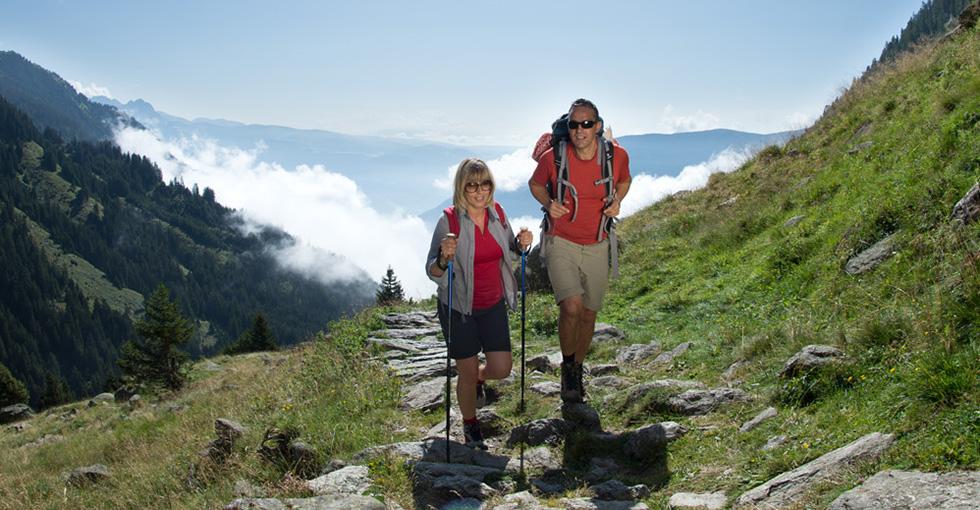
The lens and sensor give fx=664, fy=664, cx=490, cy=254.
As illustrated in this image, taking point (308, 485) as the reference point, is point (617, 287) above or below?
above

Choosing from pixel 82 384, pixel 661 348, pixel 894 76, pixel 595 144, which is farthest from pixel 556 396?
pixel 82 384

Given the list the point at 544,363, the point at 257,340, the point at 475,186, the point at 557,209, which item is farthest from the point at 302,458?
the point at 257,340

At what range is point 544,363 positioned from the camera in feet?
33.5

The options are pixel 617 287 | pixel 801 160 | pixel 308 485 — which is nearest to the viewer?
pixel 308 485

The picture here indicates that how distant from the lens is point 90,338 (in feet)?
614

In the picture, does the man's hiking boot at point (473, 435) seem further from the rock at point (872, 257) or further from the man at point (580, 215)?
the rock at point (872, 257)

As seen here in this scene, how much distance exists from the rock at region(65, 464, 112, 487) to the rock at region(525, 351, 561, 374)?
6.61 meters

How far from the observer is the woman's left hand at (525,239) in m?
6.72

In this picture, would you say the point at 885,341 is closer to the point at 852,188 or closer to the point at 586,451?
the point at 586,451

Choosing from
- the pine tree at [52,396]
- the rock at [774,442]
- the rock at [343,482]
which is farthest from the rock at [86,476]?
the pine tree at [52,396]

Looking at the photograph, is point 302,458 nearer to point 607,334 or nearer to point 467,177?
point 467,177

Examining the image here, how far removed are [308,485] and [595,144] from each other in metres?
4.19

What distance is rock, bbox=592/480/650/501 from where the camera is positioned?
5309 millimetres

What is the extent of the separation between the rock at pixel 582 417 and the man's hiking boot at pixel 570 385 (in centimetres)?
13
